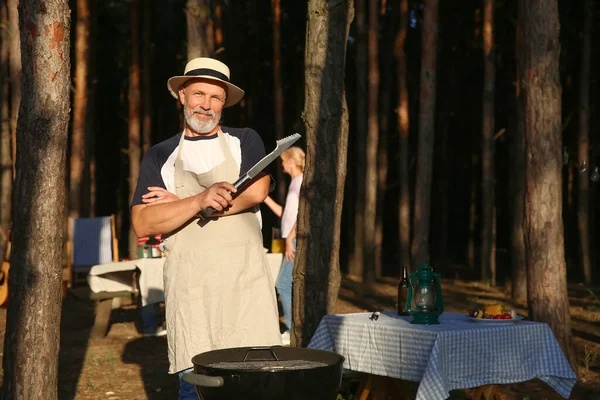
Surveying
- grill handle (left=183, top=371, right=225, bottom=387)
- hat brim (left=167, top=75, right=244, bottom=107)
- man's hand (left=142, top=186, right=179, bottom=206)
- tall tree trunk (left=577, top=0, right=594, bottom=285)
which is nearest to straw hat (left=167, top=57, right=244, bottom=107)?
hat brim (left=167, top=75, right=244, bottom=107)

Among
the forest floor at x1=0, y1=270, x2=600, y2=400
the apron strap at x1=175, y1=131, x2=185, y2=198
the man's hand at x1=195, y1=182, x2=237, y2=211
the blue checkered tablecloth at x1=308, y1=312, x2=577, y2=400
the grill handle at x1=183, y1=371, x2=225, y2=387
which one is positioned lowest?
the forest floor at x1=0, y1=270, x2=600, y2=400

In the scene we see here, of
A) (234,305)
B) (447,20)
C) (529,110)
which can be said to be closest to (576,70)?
(447,20)

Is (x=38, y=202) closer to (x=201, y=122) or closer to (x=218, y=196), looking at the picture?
(x=201, y=122)

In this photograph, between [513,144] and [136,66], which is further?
[136,66]

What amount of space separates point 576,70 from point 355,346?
57.2 feet

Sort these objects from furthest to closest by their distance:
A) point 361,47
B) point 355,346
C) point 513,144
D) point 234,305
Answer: point 361,47
point 513,144
point 355,346
point 234,305

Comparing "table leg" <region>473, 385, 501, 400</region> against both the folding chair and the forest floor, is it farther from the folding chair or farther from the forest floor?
the folding chair

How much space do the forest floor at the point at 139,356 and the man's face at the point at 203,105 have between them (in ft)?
10.7

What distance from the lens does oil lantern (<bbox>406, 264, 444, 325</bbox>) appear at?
230 inches

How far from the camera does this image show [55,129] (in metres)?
5.60

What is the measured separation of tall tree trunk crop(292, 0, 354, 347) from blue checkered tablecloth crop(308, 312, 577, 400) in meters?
0.85

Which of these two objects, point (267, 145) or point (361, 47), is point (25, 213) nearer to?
point (361, 47)

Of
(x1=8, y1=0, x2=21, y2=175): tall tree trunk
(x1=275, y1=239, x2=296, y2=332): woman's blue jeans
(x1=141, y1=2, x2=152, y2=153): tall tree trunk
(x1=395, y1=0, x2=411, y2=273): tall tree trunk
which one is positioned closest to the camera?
(x1=275, y1=239, x2=296, y2=332): woman's blue jeans

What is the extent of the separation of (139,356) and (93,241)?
197 inches
